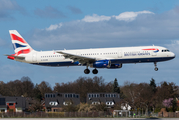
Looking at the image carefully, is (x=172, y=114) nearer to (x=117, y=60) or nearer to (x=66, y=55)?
(x=117, y=60)

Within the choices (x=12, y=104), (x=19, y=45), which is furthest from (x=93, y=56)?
(x=12, y=104)

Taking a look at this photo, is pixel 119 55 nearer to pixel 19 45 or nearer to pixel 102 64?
pixel 102 64

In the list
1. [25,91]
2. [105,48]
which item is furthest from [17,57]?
[25,91]

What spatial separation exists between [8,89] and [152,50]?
380ft

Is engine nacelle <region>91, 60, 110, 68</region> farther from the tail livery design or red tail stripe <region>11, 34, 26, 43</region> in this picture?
red tail stripe <region>11, 34, 26, 43</region>

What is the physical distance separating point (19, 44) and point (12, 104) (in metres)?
40.1

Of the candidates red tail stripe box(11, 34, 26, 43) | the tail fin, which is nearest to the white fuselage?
the tail fin

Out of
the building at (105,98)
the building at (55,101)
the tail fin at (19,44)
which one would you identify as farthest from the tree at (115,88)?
the tail fin at (19,44)

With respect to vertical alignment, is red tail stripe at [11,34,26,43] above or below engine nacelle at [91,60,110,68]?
above

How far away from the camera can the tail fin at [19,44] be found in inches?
3123

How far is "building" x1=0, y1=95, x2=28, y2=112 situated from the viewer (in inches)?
4301

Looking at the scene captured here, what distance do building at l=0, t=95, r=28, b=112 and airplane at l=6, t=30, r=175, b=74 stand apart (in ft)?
117

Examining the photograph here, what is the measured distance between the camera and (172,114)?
9256 cm

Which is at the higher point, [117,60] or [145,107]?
[117,60]
